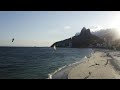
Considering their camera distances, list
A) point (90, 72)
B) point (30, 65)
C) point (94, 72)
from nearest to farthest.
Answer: point (94, 72)
point (90, 72)
point (30, 65)

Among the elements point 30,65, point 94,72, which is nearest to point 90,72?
point 94,72

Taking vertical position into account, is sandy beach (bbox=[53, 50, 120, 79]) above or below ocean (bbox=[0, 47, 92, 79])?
above

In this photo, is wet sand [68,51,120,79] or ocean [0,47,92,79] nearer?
wet sand [68,51,120,79]

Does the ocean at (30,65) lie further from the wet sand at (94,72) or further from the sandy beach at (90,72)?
the wet sand at (94,72)

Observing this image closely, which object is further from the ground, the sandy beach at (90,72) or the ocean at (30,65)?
the sandy beach at (90,72)

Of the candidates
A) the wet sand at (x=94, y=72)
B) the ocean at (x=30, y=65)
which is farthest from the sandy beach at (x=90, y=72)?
the ocean at (x=30, y=65)

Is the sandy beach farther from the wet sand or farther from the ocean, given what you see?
the ocean

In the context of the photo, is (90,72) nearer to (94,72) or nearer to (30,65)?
(94,72)

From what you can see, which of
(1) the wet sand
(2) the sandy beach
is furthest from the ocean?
(1) the wet sand
